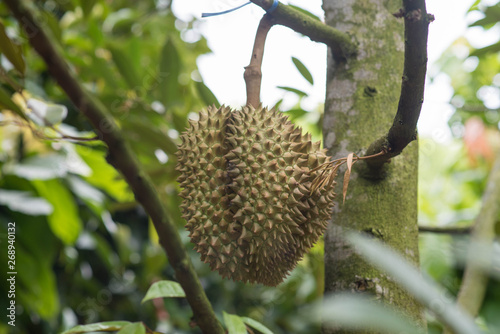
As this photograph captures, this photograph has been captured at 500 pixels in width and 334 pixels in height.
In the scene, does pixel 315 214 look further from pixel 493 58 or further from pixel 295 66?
pixel 493 58

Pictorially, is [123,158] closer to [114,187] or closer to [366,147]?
[366,147]

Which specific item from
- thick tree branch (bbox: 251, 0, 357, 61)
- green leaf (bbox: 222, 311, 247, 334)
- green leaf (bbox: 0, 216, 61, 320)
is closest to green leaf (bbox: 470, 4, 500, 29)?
thick tree branch (bbox: 251, 0, 357, 61)

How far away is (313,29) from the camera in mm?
719

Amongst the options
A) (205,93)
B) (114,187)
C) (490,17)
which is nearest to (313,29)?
(205,93)

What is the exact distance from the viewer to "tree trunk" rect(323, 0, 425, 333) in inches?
30.2

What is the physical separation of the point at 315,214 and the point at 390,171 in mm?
190

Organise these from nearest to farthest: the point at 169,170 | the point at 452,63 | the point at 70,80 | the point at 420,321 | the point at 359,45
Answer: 1. the point at 70,80
2. the point at 420,321
3. the point at 359,45
4. the point at 169,170
5. the point at 452,63

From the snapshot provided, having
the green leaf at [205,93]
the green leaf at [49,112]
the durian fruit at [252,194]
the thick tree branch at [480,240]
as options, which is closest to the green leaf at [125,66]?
the green leaf at [205,93]

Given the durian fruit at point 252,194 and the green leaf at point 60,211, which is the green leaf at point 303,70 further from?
the green leaf at point 60,211

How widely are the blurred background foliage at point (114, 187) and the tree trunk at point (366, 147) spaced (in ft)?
0.43

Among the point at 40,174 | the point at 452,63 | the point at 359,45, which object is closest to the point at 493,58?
the point at 452,63

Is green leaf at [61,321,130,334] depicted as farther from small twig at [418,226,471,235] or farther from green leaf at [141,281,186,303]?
small twig at [418,226,471,235]

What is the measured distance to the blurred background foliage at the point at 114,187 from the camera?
1.21 meters

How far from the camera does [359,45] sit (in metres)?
0.85
